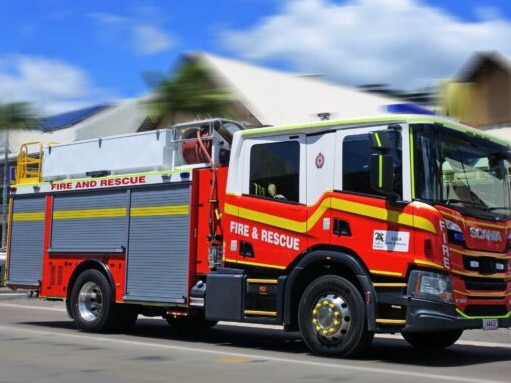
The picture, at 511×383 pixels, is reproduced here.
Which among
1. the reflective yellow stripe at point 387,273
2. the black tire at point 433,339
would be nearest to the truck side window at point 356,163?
the reflective yellow stripe at point 387,273

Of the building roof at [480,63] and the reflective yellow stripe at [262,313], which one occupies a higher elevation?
the building roof at [480,63]

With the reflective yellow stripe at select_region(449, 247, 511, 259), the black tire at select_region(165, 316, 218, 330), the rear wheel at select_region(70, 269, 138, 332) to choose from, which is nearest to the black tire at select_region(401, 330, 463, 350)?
the reflective yellow stripe at select_region(449, 247, 511, 259)

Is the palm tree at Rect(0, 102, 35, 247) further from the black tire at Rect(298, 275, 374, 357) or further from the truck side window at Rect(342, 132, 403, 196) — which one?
the truck side window at Rect(342, 132, 403, 196)

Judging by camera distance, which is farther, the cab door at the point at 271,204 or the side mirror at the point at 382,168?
the cab door at the point at 271,204

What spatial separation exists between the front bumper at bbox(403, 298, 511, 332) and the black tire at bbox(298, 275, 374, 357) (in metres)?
0.63

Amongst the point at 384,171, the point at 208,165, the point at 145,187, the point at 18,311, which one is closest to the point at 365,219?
the point at 384,171

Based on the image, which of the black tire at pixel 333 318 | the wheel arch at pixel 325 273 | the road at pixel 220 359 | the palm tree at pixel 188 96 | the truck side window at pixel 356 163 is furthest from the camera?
the palm tree at pixel 188 96

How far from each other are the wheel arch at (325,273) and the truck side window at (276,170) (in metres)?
0.90

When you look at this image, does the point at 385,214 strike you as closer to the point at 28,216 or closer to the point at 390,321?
the point at 390,321

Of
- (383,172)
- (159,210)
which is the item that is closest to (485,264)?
(383,172)

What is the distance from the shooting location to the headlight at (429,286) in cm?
877

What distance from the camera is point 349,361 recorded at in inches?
366

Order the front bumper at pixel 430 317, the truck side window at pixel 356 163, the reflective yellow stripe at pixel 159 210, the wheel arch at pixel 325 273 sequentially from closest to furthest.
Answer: the front bumper at pixel 430 317 < the wheel arch at pixel 325 273 < the truck side window at pixel 356 163 < the reflective yellow stripe at pixel 159 210

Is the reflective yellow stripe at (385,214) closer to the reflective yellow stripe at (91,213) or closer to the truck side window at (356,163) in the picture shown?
the truck side window at (356,163)
